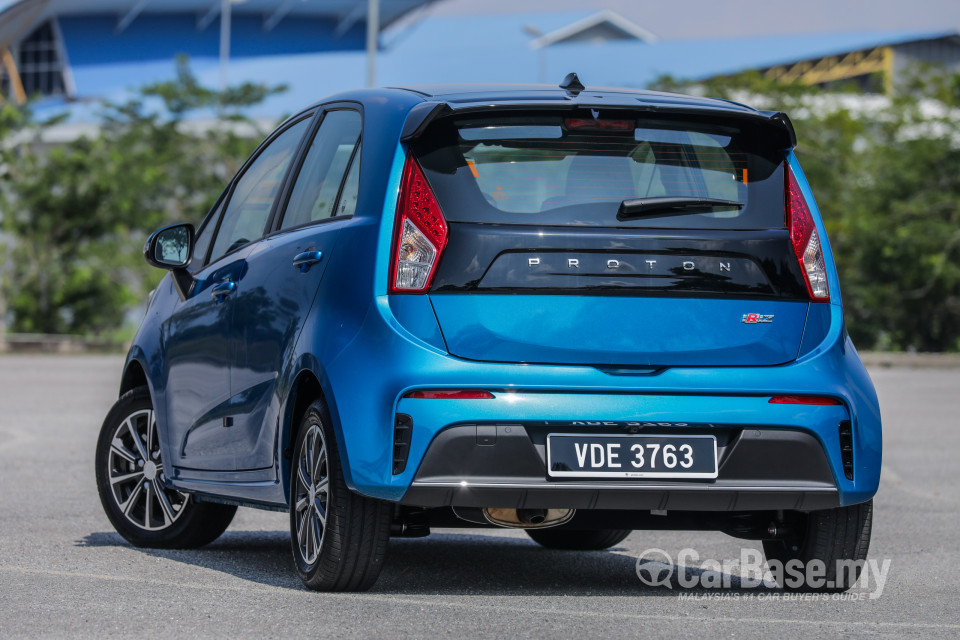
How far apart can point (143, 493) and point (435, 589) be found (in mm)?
1867

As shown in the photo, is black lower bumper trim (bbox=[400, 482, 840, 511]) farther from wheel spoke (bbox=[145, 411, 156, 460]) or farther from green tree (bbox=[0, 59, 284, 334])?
green tree (bbox=[0, 59, 284, 334])

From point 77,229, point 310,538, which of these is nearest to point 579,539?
point 310,538

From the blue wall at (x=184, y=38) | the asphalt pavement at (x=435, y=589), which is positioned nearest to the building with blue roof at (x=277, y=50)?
the blue wall at (x=184, y=38)

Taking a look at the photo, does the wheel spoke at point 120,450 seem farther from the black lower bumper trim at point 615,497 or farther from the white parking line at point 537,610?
the black lower bumper trim at point 615,497

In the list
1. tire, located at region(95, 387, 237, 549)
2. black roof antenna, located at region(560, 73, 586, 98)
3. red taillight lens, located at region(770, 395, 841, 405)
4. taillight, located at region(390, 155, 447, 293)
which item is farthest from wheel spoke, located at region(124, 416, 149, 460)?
red taillight lens, located at region(770, 395, 841, 405)

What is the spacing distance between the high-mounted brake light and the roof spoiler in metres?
0.06

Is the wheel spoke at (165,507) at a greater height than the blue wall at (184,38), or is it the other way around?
the wheel spoke at (165,507)

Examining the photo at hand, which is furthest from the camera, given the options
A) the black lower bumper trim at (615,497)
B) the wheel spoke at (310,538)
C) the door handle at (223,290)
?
the door handle at (223,290)

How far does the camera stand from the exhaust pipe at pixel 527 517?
535cm

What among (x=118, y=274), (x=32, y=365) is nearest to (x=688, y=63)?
(x=118, y=274)

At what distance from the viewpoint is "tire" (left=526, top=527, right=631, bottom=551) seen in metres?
7.20

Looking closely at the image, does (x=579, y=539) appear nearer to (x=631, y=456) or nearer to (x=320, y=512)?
(x=320, y=512)

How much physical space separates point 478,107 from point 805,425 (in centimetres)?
150

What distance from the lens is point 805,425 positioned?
5152 mm
